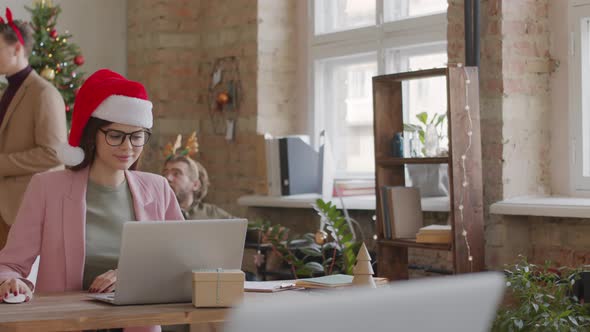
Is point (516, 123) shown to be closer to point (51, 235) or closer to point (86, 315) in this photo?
point (51, 235)

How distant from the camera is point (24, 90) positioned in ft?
13.3

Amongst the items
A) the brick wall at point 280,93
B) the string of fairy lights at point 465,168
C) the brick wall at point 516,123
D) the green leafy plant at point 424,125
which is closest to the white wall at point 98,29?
the brick wall at point 280,93

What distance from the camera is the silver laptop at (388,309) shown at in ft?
3.29

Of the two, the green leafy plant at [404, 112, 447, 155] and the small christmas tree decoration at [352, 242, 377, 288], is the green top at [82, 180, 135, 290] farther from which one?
the green leafy plant at [404, 112, 447, 155]

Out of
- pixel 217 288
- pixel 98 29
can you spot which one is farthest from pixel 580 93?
pixel 98 29

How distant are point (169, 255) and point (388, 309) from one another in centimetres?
117

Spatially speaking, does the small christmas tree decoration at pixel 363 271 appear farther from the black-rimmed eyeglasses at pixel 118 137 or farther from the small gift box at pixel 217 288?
the black-rimmed eyeglasses at pixel 118 137

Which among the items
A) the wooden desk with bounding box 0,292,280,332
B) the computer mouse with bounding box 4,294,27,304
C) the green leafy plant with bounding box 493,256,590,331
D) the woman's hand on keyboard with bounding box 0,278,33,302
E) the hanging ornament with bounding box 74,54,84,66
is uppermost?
the hanging ornament with bounding box 74,54,84,66

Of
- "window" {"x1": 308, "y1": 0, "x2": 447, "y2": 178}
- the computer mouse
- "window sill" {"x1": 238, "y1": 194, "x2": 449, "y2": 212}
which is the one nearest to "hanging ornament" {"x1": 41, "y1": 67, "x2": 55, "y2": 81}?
"window sill" {"x1": 238, "y1": 194, "x2": 449, "y2": 212}

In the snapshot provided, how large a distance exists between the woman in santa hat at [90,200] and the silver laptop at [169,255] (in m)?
0.25

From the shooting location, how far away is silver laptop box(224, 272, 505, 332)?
100 cm

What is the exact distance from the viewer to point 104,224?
2.59 meters

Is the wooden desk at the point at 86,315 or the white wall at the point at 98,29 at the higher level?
the white wall at the point at 98,29

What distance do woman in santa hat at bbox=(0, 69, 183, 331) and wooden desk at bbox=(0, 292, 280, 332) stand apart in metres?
0.23
